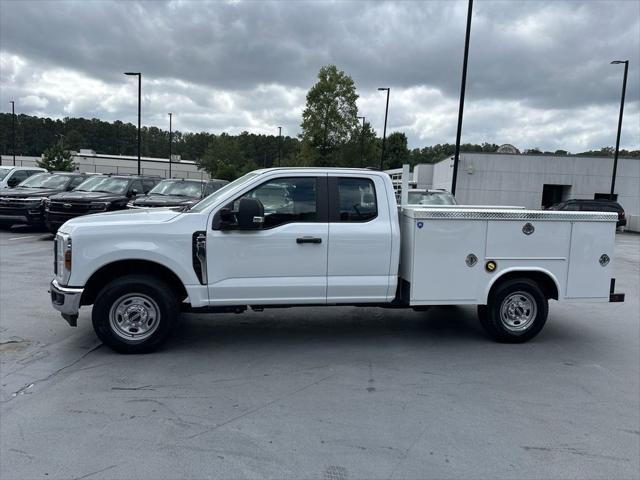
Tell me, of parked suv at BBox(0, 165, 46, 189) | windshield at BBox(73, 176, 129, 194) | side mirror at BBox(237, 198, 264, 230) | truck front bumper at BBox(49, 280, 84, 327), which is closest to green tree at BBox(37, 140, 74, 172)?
parked suv at BBox(0, 165, 46, 189)

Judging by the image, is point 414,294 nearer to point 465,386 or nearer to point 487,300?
point 487,300

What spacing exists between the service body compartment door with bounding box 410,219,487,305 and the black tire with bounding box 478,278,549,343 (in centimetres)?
31

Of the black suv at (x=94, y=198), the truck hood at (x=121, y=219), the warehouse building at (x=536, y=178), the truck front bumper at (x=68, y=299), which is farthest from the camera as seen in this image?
the warehouse building at (x=536, y=178)

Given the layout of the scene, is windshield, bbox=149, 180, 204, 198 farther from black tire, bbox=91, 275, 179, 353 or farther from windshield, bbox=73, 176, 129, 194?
black tire, bbox=91, 275, 179, 353

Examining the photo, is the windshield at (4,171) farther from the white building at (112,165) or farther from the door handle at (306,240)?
the white building at (112,165)

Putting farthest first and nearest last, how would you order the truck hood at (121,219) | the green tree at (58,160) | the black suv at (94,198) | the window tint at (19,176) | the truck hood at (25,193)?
the green tree at (58,160) → the window tint at (19,176) → the truck hood at (25,193) → the black suv at (94,198) → the truck hood at (121,219)

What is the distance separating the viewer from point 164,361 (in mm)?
5465

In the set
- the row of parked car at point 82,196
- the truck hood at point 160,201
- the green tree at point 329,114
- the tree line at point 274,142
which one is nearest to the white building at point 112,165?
the tree line at point 274,142

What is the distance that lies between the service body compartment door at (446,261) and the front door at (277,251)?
112 cm

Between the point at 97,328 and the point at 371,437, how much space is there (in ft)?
10.6

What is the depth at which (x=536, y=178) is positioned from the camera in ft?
111

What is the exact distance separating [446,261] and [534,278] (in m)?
1.26

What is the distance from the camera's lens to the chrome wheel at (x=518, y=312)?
250 inches

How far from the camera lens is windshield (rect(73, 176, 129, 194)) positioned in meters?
16.5
